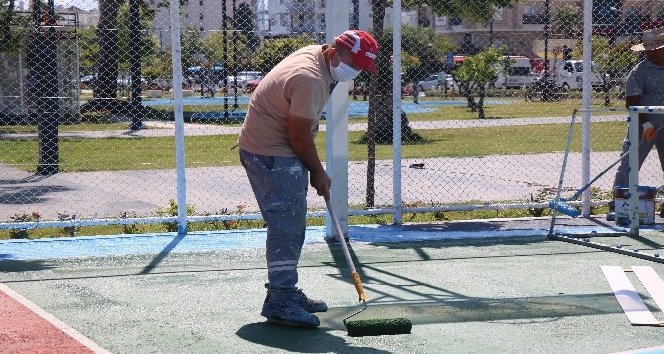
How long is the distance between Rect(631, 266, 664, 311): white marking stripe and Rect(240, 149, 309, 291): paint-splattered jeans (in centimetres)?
260

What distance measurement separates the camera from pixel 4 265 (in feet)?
27.9

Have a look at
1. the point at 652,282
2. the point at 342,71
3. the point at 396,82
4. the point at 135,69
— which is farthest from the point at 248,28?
the point at 652,282

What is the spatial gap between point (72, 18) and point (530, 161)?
26.3 feet

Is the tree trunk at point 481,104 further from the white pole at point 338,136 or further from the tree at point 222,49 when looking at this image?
the white pole at point 338,136

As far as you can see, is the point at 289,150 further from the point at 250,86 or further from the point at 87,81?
the point at 87,81

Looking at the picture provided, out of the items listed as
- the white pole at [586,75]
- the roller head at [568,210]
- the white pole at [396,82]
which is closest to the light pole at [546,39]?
the white pole at [586,75]

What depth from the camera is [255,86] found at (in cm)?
977

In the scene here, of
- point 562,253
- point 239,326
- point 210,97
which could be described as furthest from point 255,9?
point 239,326

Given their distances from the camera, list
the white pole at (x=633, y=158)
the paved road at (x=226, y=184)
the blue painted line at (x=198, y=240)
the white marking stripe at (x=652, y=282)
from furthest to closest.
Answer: the paved road at (x=226, y=184), the blue painted line at (x=198, y=240), the white pole at (x=633, y=158), the white marking stripe at (x=652, y=282)

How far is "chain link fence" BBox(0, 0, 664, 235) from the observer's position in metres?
10.9

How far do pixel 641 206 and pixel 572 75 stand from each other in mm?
3156

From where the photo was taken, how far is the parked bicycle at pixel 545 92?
12.8m

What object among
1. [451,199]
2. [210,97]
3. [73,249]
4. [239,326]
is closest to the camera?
[239,326]

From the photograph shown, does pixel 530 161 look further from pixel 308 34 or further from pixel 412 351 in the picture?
pixel 412 351
